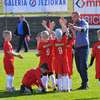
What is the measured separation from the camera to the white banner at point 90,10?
3872 centimetres

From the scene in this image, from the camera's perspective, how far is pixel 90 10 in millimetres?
39062

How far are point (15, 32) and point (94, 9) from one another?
6.91 m

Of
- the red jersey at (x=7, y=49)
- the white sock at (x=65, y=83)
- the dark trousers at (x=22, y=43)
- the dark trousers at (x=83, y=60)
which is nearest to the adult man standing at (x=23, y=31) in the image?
the dark trousers at (x=22, y=43)

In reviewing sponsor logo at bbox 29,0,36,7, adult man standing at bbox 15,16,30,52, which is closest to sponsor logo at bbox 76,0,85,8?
sponsor logo at bbox 29,0,36,7

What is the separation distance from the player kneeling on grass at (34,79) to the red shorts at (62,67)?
1.38ft

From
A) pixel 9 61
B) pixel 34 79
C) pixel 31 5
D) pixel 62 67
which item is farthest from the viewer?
pixel 31 5

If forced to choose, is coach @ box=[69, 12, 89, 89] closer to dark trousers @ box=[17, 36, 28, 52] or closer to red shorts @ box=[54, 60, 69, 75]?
red shorts @ box=[54, 60, 69, 75]

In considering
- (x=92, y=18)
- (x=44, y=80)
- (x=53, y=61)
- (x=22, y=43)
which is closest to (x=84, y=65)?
(x=53, y=61)

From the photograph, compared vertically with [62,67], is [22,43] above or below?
below

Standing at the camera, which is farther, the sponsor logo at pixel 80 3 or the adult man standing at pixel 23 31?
the sponsor logo at pixel 80 3

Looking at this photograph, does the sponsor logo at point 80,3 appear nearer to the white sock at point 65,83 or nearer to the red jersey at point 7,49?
the red jersey at point 7,49

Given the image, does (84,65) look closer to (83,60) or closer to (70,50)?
(83,60)

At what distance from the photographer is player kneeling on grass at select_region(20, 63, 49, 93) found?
1722 centimetres

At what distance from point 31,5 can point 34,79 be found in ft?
73.3
